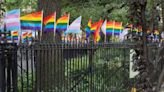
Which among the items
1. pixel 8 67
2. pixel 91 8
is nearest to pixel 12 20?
pixel 8 67

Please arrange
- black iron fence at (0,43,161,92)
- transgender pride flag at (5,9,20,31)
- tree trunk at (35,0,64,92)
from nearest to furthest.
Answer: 1. black iron fence at (0,43,161,92)
2. transgender pride flag at (5,9,20,31)
3. tree trunk at (35,0,64,92)

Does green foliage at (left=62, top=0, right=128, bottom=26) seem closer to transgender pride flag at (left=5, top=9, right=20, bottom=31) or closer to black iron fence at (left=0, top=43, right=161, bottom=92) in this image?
black iron fence at (left=0, top=43, right=161, bottom=92)

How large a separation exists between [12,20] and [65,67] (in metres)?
2.30

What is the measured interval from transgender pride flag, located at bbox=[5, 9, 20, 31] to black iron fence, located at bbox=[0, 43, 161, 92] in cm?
38

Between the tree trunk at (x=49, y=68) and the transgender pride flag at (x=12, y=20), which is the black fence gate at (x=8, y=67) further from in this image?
the tree trunk at (x=49, y=68)

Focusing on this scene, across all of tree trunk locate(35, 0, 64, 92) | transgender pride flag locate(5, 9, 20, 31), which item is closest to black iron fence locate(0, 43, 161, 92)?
tree trunk locate(35, 0, 64, 92)

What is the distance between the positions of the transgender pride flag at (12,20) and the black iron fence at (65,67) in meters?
0.38

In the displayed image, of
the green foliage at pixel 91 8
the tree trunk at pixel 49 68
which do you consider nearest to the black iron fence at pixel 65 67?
the tree trunk at pixel 49 68

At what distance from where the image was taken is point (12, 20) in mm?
7309

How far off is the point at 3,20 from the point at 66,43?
1786 millimetres

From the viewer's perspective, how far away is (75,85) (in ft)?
29.0

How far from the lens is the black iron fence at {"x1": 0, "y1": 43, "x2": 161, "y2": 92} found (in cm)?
708

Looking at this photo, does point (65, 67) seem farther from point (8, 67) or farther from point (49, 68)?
point (8, 67)

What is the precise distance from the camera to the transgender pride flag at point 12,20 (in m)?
7.21
